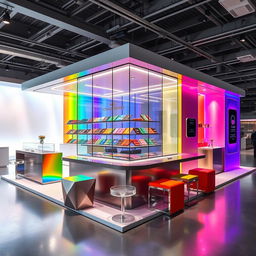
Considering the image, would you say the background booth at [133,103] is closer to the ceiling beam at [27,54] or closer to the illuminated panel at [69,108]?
the ceiling beam at [27,54]

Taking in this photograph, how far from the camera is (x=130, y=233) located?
3.38 m

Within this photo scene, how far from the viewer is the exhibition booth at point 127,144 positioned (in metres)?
4.21

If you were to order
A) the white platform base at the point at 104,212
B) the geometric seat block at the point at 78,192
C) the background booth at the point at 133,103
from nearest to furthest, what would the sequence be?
the white platform base at the point at 104,212 → the geometric seat block at the point at 78,192 → the background booth at the point at 133,103

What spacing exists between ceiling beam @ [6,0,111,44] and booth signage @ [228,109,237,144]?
5.62 metres

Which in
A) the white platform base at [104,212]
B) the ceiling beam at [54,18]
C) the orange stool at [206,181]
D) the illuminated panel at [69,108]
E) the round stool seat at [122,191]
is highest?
the ceiling beam at [54,18]

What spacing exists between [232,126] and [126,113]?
A: 5.80m

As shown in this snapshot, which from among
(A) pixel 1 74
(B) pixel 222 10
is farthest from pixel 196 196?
(A) pixel 1 74

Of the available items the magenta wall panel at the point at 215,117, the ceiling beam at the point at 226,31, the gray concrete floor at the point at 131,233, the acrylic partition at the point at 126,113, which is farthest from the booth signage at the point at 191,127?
the gray concrete floor at the point at 131,233

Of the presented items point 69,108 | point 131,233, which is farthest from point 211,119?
point 131,233

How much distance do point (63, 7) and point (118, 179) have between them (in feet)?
12.3

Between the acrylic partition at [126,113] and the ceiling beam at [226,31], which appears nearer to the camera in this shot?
the acrylic partition at [126,113]

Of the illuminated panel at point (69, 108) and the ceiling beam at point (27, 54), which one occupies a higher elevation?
the ceiling beam at point (27, 54)

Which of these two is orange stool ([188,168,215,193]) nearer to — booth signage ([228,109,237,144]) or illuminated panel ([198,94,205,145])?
illuminated panel ([198,94,205,145])

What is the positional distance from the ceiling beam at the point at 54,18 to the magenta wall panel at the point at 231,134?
537 cm
